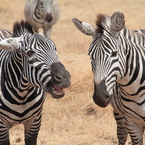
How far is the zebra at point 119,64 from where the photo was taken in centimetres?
421

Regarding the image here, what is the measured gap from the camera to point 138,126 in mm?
5133

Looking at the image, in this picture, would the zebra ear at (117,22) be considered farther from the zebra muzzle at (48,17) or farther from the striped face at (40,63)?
the zebra muzzle at (48,17)

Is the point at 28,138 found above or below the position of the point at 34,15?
below

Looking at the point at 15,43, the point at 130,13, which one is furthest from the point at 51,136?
the point at 130,13

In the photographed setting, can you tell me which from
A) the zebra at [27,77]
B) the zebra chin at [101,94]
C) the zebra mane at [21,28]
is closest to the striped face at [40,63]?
the zebra at [27,77]

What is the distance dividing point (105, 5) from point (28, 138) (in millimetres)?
15400

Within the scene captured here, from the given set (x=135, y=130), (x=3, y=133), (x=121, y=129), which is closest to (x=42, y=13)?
(x=121, y=129)

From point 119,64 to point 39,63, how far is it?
0.85 m

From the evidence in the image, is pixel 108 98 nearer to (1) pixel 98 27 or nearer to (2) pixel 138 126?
(1) pixel 98 27

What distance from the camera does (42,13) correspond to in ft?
47.7

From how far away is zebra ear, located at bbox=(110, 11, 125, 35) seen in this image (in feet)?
14.0

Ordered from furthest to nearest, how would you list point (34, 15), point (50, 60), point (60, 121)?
point (34, 15) < point (60, 121) < point (50, 60)

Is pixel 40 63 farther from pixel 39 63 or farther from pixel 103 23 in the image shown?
pixel 103 23

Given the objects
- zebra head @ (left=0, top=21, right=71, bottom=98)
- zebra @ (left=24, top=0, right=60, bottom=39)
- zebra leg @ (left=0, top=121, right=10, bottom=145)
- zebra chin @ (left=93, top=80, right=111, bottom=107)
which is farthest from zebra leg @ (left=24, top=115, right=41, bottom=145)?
zebra @ (left=24, top=0, right=60, bottom=39)
